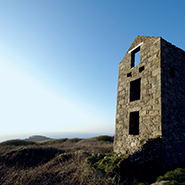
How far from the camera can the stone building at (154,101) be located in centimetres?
627

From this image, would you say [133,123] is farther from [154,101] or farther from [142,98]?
[154,101]

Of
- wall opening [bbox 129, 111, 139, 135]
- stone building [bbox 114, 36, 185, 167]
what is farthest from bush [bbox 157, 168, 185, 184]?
wall opening [bbox 129, 111, 139, 135]

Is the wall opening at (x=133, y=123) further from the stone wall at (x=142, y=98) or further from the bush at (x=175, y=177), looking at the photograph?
the bush at (x=175, y=177)

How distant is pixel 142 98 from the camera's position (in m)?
7.30

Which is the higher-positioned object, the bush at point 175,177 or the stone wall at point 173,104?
the stone wall at point 173,104

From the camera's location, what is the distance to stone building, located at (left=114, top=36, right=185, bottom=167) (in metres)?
6.27

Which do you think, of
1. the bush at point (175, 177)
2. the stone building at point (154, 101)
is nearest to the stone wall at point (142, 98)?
the stone building at point (154, 101)

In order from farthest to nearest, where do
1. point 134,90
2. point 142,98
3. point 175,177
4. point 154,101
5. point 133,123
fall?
point 134,90, point 133,123, point 142,98, point 154,101, point 175,177

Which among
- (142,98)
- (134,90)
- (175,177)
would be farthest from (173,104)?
(175,177)

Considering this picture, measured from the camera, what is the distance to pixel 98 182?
429 centimetres

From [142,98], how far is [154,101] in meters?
0.77

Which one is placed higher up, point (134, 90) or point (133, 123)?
point (134, 90)

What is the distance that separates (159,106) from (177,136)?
178 centimetres

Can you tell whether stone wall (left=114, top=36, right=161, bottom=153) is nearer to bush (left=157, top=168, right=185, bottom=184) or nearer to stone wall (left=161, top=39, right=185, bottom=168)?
stone wall (left=161, top=39, right=185, bottom=168)
